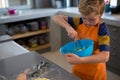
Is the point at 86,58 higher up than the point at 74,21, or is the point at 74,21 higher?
the point at 74,21

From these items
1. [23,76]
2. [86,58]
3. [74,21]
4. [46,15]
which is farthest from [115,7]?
[23,76]

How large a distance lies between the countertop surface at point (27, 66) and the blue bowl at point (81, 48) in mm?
115

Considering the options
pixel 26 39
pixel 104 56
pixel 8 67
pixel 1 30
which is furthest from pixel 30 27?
pixel 104 56

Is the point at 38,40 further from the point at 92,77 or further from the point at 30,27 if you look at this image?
the point at 92,77

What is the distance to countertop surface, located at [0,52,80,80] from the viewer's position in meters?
1.03

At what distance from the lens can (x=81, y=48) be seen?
1.16m

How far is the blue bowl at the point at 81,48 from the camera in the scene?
39.9 inches

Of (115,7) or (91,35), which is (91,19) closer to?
(91,35)

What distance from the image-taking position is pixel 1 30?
8.04ft

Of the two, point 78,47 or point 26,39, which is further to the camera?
point 26,39

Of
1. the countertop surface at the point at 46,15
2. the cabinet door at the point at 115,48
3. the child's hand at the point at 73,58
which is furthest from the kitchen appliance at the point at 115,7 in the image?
the child's hand at the point at 73,58

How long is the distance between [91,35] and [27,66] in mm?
436

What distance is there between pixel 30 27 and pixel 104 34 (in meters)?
2.11

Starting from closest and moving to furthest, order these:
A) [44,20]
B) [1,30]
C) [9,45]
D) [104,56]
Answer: [104,56] → [9,45] → [1,30] → [44,20]
